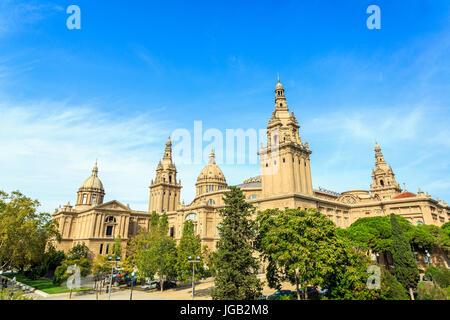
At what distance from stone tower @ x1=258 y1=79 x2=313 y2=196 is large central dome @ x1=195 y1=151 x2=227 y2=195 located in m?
35.5

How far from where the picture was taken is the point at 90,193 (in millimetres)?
88812

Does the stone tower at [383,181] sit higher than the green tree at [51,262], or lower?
higher

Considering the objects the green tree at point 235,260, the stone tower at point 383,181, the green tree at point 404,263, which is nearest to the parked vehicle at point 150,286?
the green tree at point 235,260

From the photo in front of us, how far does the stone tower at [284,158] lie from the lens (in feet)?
189

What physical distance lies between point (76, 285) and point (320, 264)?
39.2 metres

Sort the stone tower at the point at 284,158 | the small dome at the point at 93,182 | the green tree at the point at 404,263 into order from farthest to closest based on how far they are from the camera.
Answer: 1. the small dome at the point at 93,182
2. the stone tower at the point at 284,158
3. the green tree at the point at 404,263

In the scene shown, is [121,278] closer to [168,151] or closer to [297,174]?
[297,174]

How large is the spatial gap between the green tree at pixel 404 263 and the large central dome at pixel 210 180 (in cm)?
6416

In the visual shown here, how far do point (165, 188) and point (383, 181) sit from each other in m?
76.0

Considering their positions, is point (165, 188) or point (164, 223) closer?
point (164, 223)

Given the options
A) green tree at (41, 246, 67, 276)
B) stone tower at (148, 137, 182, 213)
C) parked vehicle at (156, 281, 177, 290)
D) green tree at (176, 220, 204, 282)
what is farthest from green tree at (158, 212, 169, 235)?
green tree at (176, 220, 204, 282)

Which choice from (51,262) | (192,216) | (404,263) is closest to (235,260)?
(404,263)

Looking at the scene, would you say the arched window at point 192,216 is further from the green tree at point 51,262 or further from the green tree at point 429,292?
the green tree at point 429,292

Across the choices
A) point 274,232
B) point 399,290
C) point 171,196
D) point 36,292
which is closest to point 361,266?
point 399,290
